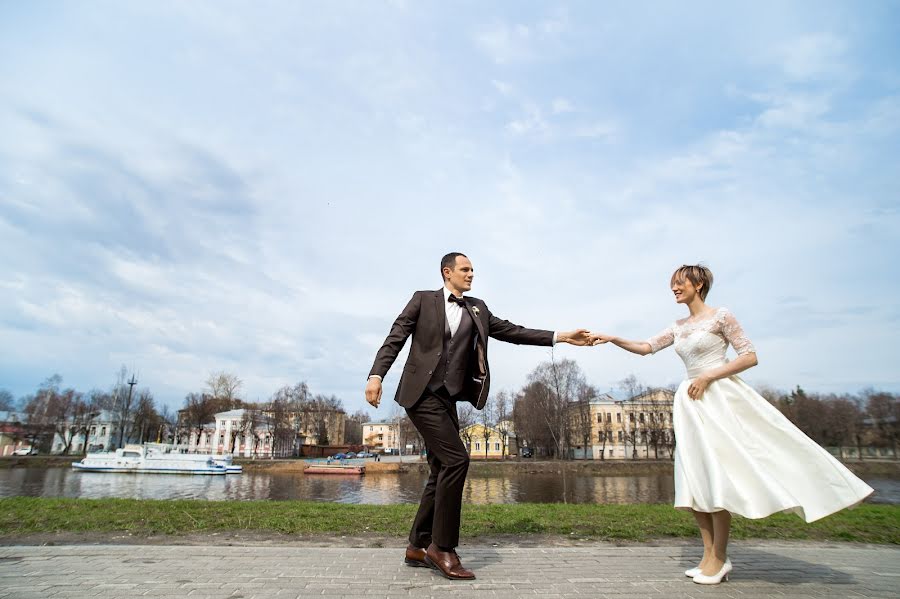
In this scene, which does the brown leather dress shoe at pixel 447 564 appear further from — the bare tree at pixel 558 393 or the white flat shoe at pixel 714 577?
the bare tree at pixel 558 393

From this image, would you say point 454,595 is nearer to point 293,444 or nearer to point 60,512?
point 60,512

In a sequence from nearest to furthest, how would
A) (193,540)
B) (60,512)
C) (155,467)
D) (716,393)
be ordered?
(716,393) < (193,540) < (60,512) < (155,467)

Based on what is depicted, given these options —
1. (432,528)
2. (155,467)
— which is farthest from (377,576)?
(155,467)

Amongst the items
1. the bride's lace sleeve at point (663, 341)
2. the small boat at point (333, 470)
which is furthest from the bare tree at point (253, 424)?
the bride's lace sleeve at point (663, 341)

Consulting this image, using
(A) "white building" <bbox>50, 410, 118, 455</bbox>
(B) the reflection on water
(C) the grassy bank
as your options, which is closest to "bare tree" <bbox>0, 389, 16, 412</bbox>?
(A) "white building" <bbox>50, 410, 118, 455</bbox>

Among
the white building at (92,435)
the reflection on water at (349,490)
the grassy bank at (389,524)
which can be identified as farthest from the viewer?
the white building at (92,435)

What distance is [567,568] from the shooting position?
12.3ft

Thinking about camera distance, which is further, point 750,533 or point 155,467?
point 155,467

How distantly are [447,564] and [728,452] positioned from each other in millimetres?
2255

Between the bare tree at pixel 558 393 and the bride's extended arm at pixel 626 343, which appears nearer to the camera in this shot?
the bride's extended arm at pixel 626 343

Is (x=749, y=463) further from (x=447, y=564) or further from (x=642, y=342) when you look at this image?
(x=447, y=564)

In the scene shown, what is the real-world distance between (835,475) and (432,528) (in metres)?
2.88

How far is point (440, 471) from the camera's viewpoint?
394cm

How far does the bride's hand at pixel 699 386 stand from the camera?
3998 mm
